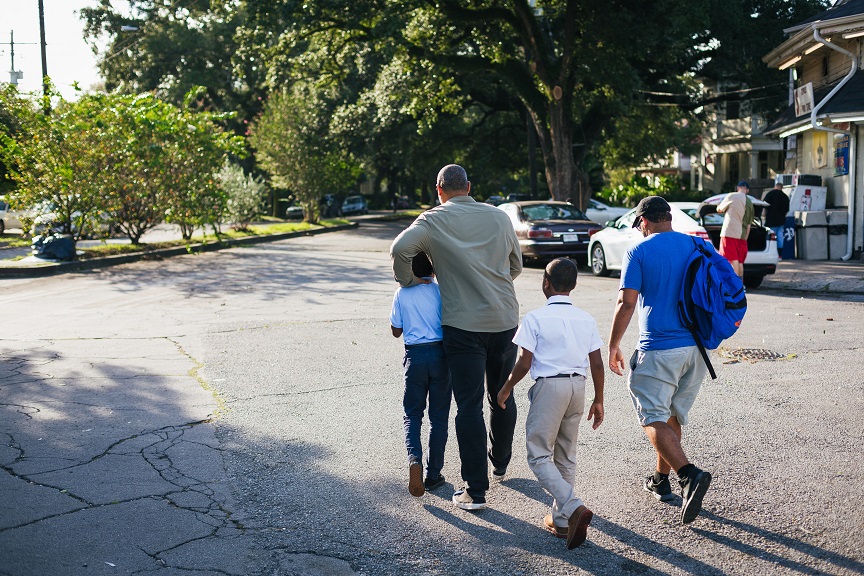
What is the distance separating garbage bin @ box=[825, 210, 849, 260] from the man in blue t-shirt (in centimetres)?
1710

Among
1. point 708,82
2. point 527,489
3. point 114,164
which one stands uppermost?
point 708,82

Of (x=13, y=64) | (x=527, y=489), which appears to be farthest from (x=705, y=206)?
(x=13, y=64)

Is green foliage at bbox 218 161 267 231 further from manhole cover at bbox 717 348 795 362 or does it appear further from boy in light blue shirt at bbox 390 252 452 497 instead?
boy in light blue shirt at bbox 390 252 452 497

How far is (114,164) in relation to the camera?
851 inches

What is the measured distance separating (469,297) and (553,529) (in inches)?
52.4

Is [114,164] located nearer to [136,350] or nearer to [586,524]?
[136,350]

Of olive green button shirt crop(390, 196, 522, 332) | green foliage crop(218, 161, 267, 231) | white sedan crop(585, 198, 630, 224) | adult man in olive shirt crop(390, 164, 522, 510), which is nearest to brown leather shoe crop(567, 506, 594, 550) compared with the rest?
adult man in olive shirt crop(390, 164, 522, 510)

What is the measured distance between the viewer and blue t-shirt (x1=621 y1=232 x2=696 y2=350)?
4.91m

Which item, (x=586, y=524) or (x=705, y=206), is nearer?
(x=586, y=524)

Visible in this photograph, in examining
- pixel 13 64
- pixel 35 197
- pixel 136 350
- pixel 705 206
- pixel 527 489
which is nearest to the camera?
pixel 527 489

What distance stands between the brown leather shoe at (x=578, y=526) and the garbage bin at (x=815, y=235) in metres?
17.9

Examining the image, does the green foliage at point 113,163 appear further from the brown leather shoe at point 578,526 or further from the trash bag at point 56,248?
the brown leather shoe at point 578,526

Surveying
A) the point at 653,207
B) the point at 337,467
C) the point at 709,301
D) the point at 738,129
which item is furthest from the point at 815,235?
the point at 738,129

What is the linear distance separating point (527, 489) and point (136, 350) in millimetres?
6028
